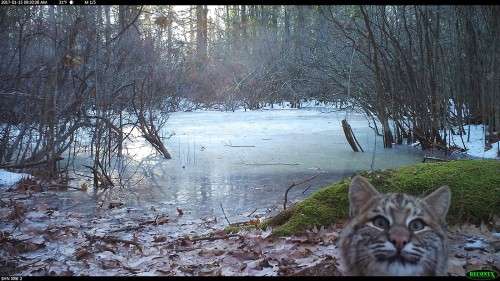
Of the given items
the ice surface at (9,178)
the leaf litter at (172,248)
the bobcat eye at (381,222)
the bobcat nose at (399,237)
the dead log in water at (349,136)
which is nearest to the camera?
the bobcat nose at (399,237)

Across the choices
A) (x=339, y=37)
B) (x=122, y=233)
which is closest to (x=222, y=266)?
(x=122, y=233)

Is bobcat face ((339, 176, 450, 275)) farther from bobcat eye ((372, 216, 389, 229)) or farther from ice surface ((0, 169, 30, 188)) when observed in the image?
ice surface ((0, 169, 30, 188))

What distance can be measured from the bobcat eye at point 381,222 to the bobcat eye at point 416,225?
0.34ft

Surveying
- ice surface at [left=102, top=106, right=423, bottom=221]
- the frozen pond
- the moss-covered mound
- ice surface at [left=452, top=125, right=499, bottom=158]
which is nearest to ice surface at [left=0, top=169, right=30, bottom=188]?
the frozen pond

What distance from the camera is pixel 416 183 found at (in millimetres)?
5051

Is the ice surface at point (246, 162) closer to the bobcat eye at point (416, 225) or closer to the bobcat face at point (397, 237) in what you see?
the bobcat face at point (397, 237)

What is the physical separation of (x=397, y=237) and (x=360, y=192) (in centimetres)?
43

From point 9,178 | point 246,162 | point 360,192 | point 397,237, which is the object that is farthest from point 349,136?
point 397,237

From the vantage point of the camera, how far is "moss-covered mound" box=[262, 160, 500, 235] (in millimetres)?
4625

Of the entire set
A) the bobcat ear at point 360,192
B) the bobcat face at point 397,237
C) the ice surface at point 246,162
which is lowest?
the ice surface at point 246,162

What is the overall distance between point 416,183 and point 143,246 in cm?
307

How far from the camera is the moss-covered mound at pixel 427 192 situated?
4.62 m

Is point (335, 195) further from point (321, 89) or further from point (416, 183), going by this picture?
point (321, 89)

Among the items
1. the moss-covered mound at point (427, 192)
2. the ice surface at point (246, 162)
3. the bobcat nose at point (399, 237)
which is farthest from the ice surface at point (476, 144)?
the bobcat nose at point (399, 237)
